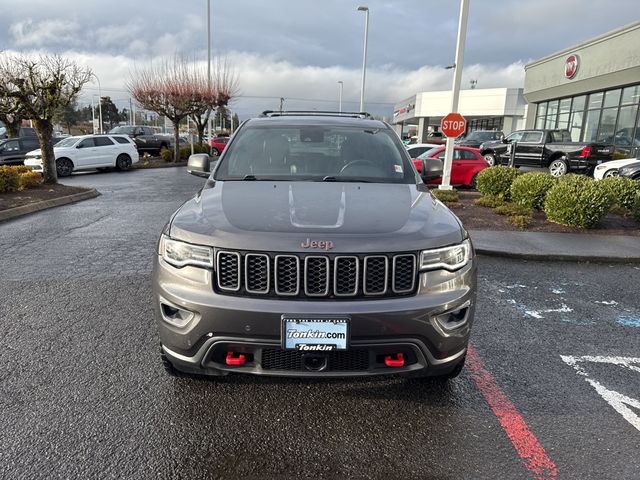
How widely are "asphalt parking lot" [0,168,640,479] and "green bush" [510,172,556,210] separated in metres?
5.25

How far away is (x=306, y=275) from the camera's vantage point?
2445mm

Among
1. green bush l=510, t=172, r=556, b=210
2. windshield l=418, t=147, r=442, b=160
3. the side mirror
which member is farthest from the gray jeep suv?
windshield l=418, t=147, r=442, b=160

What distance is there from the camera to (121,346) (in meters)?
3.61

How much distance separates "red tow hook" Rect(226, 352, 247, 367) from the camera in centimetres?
251

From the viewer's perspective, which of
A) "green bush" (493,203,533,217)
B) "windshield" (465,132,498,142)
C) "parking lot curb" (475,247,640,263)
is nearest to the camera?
"parking lot curb" (475,247,640,263)

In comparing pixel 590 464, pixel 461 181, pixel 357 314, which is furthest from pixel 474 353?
pixel 461 181

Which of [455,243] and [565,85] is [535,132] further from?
[455,243]

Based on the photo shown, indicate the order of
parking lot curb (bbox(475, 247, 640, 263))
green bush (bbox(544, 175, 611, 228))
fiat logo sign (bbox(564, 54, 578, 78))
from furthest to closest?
fiat logo sign (bbox(564, 54, 578, 78)), green bush (bbox(544, 175, 611, 228)), parking lot curb (bbox(475, 247, 640, 263))

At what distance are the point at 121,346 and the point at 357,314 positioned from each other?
2168 millimetres

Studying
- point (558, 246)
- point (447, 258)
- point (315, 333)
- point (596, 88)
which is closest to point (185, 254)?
point (315, 333)

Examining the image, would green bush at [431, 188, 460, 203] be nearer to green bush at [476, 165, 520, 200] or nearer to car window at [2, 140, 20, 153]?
green bush at [476, 165, 520, 200]

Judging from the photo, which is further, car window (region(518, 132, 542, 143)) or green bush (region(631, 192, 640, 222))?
car window (region(518, 132, 542, 143))

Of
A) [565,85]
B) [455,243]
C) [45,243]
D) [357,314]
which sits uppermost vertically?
[565,85]

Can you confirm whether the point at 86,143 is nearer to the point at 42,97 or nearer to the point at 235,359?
the point at 42,97
